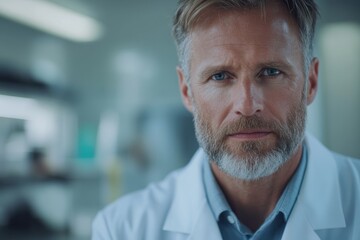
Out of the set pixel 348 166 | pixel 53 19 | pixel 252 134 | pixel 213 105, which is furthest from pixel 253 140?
pixel 53 19

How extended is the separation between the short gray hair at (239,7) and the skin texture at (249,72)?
0.01m

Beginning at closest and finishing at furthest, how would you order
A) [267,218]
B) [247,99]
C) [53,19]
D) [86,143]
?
1. [247,99]
2. [267,218]
3. [53,19]
4. [86,143]

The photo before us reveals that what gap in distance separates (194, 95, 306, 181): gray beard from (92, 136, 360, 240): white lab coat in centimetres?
12

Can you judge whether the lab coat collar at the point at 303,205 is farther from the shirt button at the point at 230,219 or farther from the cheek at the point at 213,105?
the cheek at the point at 213,105

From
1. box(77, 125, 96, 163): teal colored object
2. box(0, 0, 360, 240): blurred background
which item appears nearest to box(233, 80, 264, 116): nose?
box(0, 0, 360, 240): blurred background

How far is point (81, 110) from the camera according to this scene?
197 inches

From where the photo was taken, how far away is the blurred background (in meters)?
4.09

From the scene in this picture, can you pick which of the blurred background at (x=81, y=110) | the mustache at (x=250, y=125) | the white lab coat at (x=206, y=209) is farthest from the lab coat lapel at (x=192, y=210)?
the blurred background at (x=81, y=110)

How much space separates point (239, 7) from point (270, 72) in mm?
166

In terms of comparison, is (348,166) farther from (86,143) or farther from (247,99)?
(86,143)

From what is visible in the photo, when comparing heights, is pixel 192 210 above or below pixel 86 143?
below

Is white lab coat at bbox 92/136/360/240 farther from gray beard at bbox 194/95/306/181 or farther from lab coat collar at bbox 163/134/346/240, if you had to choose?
gray beard at bbox 194/95/306/181

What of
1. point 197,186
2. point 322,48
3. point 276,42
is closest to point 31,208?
point 322,48

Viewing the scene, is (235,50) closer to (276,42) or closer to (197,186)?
(276,42)
